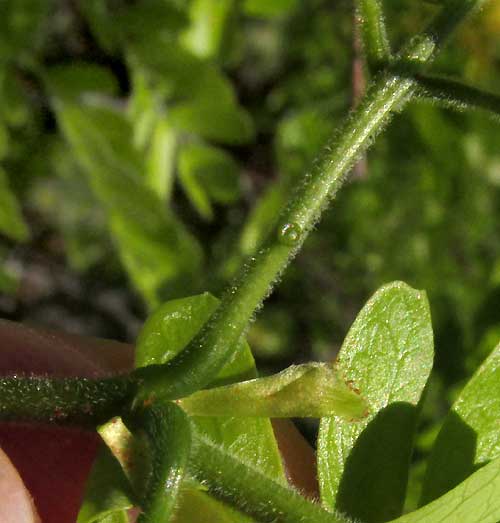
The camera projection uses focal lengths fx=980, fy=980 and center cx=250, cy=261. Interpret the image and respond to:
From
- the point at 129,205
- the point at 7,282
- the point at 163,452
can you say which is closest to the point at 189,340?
the point at 163,452

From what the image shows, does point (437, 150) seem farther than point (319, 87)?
No

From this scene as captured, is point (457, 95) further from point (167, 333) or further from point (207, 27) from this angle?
point (207, 27)

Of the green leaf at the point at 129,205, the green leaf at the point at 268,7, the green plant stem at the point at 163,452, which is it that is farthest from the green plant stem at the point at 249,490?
the green leaf at the point at 268,7

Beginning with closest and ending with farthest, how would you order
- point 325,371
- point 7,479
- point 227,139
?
point 325,371 < point 7,479 < point 227,139

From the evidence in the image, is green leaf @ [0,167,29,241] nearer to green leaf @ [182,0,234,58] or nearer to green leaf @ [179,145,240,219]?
green leaf @ [179,145,240,219]

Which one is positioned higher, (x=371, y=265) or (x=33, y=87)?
(x=33, y=87)

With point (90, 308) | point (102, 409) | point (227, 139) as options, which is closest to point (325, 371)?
point (102, 409)

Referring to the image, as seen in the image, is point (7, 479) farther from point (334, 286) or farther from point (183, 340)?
point (334, 286)
